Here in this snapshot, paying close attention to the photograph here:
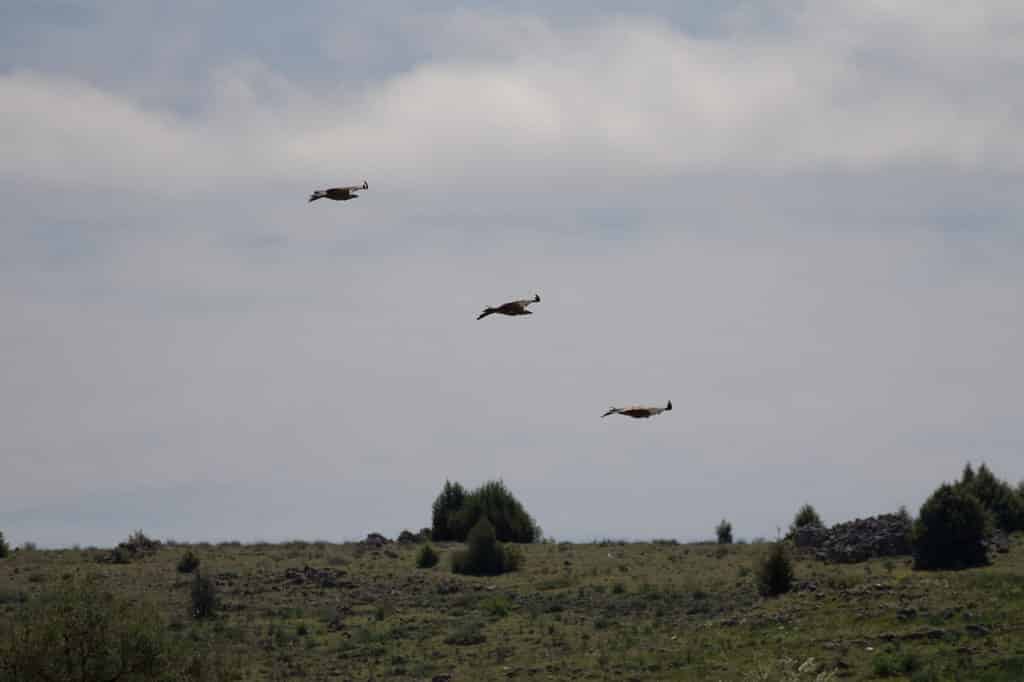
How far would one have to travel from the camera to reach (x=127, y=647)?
37.6m

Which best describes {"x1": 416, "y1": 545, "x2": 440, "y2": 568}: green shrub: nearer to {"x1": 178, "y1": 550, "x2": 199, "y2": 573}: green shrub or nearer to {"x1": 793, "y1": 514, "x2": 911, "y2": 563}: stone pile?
{"x1": 178, "y1": 550, "x2": 199, "y2": 573}: green shrub

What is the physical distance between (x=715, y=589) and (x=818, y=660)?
529 inches

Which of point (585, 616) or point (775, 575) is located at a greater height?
point (775, 575)

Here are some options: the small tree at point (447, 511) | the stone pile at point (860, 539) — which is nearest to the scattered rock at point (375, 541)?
the small tree at point (447, 511)

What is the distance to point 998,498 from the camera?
65.5 metres

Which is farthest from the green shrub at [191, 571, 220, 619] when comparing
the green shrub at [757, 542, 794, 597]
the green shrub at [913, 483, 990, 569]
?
the green shrub at [913, 483, 990, 569]

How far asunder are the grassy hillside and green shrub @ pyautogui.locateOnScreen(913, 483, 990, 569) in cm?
104

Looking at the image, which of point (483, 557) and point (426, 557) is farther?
point (426, 557)

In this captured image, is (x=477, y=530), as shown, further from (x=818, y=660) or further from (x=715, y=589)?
(x=818, y=660)

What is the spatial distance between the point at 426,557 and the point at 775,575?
60.6 feet

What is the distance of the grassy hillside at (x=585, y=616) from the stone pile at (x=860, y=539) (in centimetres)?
144

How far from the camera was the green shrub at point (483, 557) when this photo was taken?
6506 centimetres

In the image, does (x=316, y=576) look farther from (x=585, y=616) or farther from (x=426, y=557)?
(x=585, y=616)

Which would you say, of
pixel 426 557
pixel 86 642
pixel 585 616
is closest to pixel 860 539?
pixel 585 616
